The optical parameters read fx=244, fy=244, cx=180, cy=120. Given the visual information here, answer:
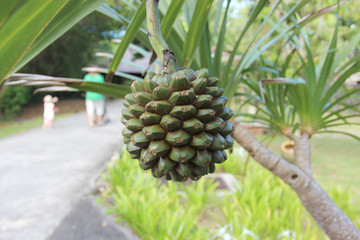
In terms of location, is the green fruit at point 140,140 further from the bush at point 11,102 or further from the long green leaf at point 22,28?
the bush at point 11,102

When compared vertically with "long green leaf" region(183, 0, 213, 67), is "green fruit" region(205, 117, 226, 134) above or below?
below

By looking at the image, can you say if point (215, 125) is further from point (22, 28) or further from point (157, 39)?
point (22, 28)

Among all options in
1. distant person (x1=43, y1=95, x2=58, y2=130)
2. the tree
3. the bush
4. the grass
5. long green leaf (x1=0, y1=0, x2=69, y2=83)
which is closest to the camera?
long green leaf (x1=0, y1=0, x2=69, y2=83)

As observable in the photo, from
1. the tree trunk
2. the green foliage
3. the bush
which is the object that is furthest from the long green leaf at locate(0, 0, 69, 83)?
the bush

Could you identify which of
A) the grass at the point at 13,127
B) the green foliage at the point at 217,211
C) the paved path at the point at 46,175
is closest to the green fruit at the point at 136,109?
the green foliage at the point at 217,211

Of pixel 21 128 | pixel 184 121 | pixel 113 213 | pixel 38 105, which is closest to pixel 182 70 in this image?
pixel 184 121

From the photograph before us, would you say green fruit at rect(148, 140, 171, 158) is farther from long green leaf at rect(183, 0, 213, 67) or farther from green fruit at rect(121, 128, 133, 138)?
long green leaf at rect(183, 0, 213, 67)

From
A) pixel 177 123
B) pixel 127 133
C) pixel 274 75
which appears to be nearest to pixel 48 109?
pixel 274 75
